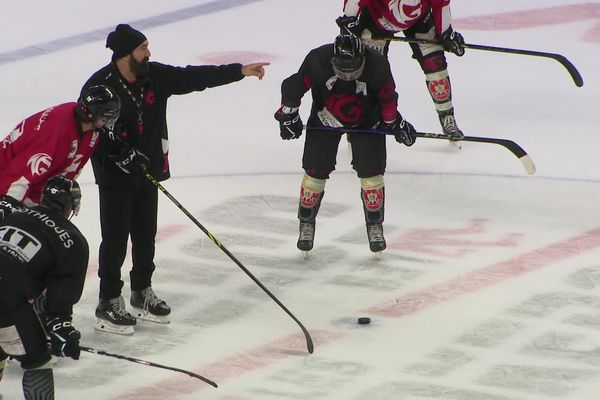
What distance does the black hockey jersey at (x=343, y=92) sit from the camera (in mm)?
5719

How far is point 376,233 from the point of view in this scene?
598 centimetres

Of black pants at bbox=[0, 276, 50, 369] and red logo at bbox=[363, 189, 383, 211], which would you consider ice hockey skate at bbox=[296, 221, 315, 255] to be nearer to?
red logo at bbox=[363, 189, 383, 211]

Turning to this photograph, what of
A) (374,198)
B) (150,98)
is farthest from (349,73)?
(150,98)

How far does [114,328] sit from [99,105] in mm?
962

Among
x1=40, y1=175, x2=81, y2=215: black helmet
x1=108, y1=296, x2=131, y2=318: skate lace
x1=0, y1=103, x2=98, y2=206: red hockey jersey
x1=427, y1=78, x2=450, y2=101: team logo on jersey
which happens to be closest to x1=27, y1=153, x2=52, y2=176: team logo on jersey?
x1=0, y1=103, x2=98, y2=206: red hockey jersey

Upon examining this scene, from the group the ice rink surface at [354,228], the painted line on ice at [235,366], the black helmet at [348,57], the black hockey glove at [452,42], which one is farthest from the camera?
the black hockey glove at [452,42]

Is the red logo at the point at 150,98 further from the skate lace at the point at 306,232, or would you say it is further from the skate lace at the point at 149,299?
the skate lace at the point at 306,232

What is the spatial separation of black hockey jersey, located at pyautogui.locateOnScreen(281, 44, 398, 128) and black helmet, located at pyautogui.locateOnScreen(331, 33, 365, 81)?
0.07m

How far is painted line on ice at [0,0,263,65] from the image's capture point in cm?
892

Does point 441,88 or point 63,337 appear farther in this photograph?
point 441,88

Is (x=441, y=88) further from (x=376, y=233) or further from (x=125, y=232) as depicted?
(x=125, y=232)

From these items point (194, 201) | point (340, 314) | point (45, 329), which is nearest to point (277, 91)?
point (194, 201)

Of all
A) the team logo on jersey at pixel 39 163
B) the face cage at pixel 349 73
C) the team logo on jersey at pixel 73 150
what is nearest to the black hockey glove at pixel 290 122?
the face cage at pixel 349 73

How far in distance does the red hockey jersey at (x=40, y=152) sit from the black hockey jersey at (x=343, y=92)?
49.5 inches
